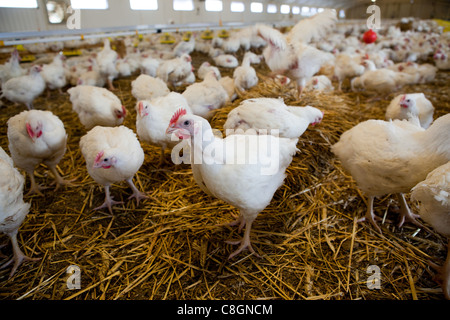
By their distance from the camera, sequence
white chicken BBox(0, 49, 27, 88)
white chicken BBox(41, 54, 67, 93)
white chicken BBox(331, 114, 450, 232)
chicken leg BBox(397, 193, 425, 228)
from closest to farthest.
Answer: white chicken BBox(331, 114, 450, 232)
chicken leg BBox(397, 193, 425, 228)
white chicken BBox(0, 49, 27, 88)
white chicken BBox(41, 54, 67, 93)

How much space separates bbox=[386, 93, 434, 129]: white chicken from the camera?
320 cm

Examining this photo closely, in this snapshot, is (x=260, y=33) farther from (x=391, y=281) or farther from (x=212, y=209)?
(x=391, y=281)

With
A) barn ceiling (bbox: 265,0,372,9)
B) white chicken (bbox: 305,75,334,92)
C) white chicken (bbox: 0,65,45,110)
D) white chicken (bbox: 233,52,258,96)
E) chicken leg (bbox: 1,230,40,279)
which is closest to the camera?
chicken leg (bbox: 1,230,40,279)

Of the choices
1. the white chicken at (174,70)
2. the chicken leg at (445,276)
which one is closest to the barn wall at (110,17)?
the white chicken at (174,70)

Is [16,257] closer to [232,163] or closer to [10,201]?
[10,201]

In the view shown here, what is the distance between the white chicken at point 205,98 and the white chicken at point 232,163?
1994mm

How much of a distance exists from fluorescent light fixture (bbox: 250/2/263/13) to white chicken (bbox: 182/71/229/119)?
2.78 m

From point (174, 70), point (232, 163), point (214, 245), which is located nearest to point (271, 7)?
point (174, 70)

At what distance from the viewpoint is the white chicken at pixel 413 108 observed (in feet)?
10.5

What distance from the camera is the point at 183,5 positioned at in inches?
172

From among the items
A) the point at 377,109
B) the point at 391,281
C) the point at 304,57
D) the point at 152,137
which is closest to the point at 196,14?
the point at 304,57

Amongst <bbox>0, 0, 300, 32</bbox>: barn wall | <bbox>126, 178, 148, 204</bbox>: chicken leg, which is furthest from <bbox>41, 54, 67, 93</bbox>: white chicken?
<bbox>126, 178, 148, 204</bbox>: chicken leg

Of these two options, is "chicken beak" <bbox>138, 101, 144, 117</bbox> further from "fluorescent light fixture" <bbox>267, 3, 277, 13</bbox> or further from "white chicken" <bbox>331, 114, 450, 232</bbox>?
"fluorescent light fixture" <bbox>267, 3, 277, 13</bbox>

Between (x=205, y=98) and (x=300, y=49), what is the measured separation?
66.7 inches
